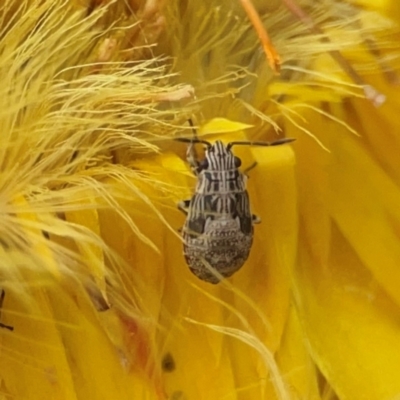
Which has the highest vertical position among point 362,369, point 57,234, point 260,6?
point 260,6

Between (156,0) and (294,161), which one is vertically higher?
(156,0)

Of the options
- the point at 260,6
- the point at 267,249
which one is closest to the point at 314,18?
the point at 260,6

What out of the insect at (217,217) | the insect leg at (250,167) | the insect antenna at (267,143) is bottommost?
the insect at (217,217)

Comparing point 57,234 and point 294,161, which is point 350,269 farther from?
point 57,234
